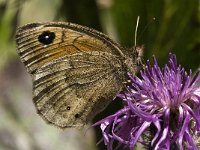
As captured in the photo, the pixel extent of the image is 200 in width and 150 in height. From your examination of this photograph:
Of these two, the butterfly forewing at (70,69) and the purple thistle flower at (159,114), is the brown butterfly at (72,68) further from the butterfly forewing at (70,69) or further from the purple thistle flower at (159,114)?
the purple thistle flower at (159,114)

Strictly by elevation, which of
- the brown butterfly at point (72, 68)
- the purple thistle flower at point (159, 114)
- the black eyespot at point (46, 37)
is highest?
the black eyespot at point (46, 37)

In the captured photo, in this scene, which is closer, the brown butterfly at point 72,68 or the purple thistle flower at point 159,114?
the purple thistle flower at point 159,114

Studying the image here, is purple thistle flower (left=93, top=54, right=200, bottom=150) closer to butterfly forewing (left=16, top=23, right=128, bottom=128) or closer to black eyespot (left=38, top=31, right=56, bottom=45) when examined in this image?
butterfly forewing (left=16, top=23, right=128, bottom=128)

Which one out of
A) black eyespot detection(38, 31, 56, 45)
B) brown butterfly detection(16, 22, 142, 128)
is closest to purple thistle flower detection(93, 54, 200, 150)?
brown butterfly detection(16, 22, 142, 128)

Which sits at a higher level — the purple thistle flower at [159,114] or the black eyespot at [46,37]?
the black eyespot at [46,37]

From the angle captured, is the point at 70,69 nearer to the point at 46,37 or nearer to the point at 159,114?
the point at 46,37

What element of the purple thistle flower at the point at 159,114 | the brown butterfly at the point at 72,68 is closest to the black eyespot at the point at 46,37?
the brown butterfly at the point at 72,68
